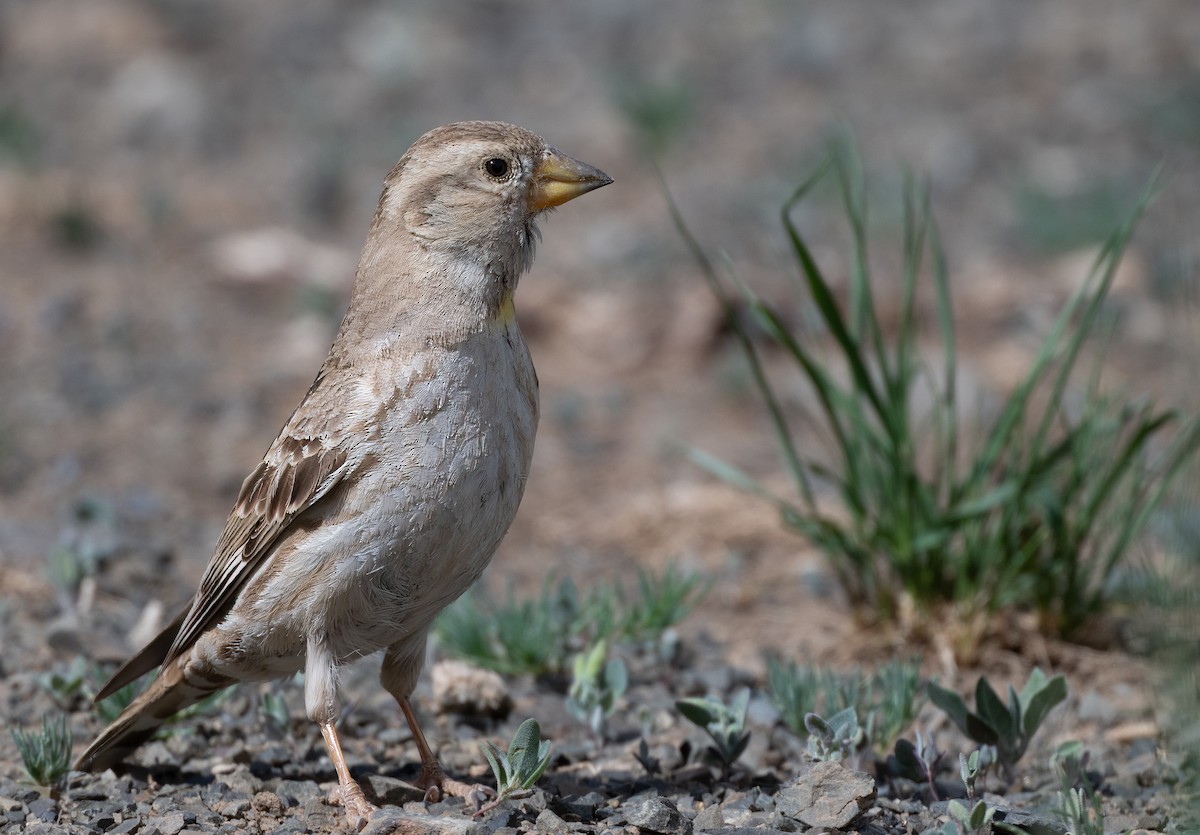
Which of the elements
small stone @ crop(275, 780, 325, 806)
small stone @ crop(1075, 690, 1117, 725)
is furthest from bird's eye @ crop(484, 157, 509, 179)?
small stone @ crop(1075, 690, 1117, 725)

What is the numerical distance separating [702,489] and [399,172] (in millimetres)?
3180

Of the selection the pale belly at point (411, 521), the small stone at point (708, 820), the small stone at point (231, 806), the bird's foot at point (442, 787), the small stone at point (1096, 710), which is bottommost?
the small stone at point (1096, 710)

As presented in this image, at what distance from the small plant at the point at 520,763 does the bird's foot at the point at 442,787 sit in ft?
0.47

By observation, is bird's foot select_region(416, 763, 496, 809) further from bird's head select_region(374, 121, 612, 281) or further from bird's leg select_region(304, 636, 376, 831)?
bird's head select_region(374, 121, 612, 281)

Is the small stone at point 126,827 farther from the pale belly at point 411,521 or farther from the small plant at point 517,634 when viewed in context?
the small plant at point 517,634

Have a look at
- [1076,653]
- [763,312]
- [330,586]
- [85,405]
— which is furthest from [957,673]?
[85,405]

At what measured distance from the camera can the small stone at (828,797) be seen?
351cm

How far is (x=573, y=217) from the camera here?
435 inches

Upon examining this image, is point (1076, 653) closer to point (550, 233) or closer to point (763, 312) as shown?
point (763, 312)

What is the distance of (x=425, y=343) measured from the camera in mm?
3891

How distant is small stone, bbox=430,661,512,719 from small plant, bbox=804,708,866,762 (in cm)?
127

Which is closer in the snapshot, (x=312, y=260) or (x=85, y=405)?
(x=85, y=405)

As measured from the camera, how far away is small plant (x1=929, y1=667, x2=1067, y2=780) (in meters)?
3.95

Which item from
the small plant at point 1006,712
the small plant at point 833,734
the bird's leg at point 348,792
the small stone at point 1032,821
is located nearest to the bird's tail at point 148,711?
the bird's leg at point 348,792
